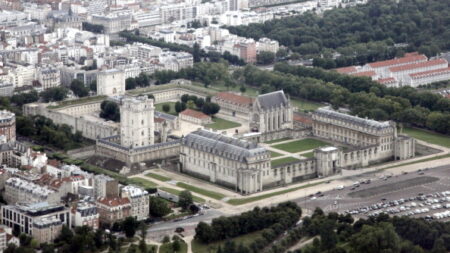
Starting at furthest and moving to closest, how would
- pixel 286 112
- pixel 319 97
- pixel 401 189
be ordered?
pixel 319 97
pixel 286 112
pixel 401 189

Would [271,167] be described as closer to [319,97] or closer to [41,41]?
[319,97]

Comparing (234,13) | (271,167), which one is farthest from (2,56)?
(271,167)

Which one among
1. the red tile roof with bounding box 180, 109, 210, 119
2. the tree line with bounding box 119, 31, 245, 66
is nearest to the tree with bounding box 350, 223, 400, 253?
the red tile roof with bounding box 180, 109, 210, 119

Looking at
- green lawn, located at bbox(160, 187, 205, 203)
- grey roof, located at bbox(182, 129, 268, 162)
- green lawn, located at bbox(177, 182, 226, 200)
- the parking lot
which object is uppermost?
grey roof, located at bbox(182, 129, 268, 162)

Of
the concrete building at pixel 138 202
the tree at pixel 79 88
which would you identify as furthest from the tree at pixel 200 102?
the concrete building at pixel 138 202

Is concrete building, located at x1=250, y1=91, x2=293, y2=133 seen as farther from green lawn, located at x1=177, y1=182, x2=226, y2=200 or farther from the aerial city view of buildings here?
green lawn, located at x1=177, y1=182, x2=226, y2=200

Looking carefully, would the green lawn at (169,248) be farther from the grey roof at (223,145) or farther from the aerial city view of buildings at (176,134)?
the grey roof at (223,145)
